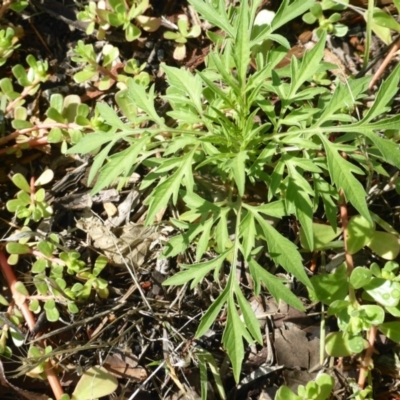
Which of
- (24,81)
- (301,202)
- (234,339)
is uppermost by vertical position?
(24,81)

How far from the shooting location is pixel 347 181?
2129mm

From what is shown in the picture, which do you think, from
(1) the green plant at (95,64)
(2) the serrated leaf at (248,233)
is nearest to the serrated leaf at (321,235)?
(2) the serrated leaf at (248,233)

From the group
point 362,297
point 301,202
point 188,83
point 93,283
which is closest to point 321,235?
point 362,297

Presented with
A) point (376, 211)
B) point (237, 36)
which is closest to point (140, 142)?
point (237, 36)

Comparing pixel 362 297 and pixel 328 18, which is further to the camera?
pixel 328 18

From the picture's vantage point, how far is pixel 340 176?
7.04 feet

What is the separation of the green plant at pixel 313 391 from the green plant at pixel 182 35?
68.7 inches

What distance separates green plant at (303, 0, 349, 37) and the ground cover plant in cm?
1

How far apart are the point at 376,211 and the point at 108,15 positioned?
168cm

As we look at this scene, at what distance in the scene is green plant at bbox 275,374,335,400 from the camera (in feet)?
8.35

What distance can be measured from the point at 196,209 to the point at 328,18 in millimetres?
1312

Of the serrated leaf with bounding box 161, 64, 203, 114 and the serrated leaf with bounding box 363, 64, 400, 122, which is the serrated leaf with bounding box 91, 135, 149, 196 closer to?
the serrated leaf with bounding box 161, 64, 203, 114

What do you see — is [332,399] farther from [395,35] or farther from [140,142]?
[395,35]

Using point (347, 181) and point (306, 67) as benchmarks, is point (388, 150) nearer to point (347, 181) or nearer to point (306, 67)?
point (347, 181)
